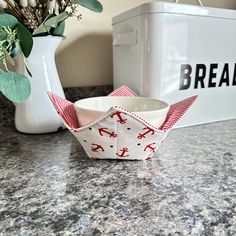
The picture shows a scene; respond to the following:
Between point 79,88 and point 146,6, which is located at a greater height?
point 146,6

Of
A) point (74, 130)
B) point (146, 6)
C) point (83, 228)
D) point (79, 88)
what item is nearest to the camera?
point (83, 228)

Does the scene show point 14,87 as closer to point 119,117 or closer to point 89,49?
point 119,117

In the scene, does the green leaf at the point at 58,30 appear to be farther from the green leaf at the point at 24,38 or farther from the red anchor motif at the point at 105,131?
the red anchor motif at the point at 105,131

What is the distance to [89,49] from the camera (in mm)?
750

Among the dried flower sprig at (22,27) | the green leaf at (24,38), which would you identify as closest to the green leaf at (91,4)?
the dried flower sprig at (22,27)

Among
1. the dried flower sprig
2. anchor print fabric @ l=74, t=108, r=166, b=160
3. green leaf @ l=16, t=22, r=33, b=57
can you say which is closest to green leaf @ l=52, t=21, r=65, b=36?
the dried flower sprig

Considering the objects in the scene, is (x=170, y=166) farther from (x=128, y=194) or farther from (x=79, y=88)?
(x=79, y=88)

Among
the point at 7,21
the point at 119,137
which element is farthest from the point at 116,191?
the point at 7,21

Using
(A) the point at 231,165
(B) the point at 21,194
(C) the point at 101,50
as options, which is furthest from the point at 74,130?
(C) the point at 101,50

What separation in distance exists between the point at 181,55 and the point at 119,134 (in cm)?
29

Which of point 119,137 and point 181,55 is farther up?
point 181,55

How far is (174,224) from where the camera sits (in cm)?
26

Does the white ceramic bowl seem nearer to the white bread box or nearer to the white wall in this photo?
the white bread box

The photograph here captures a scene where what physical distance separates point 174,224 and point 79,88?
21.0 inches
